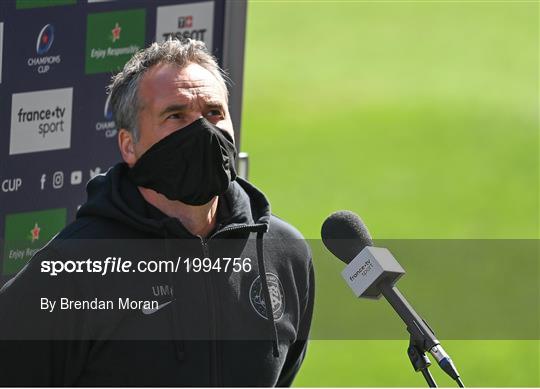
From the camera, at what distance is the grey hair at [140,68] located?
456 cm

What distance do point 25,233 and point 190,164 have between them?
4.34 ft

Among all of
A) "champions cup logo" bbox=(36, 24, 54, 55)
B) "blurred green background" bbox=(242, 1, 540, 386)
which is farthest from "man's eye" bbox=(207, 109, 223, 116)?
"blurred green background" bbox=(242, 1, 540, 386)

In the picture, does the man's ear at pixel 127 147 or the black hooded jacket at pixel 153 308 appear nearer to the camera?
the black hooded jacket at pixel 153 308

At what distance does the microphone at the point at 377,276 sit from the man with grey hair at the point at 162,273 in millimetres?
450

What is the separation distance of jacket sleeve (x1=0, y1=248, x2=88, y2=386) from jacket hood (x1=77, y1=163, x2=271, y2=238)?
226 millimetres

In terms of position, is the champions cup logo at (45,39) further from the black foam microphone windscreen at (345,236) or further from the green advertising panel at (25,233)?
the black foam microphone windscreen at (345,236)

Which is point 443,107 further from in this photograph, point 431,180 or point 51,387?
point 51,387

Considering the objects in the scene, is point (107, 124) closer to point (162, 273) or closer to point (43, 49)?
point (43, 49)

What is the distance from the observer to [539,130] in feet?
73.5

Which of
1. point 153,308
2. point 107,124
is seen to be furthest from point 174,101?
point 107,124

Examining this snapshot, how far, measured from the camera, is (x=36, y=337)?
4.30 meters

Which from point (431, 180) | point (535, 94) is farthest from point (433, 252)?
point (535, 94)

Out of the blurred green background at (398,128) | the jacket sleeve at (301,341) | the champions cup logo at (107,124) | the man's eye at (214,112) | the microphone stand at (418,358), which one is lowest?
the blurred green background at (398,128)

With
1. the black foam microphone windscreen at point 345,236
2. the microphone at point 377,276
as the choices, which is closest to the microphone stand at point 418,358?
the microphone at point 377,276
